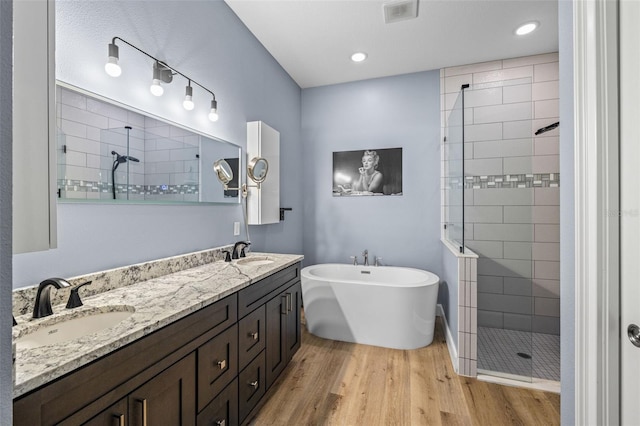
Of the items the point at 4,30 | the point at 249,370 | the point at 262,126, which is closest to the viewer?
the point at 4,30

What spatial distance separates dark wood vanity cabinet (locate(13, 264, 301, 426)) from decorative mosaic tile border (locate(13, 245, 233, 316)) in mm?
491

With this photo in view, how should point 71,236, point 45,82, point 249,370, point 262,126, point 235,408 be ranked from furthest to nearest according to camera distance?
1. point 262,126
2. point 249,370
3. point 235,408
4. point 71,236
5. point 45,82

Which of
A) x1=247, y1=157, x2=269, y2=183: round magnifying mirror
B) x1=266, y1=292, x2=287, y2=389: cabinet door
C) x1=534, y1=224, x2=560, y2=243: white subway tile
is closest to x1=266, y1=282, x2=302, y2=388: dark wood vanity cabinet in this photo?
x1=266, y1=292, x2=287, y2=389: cabinet door

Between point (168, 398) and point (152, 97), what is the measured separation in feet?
4.87

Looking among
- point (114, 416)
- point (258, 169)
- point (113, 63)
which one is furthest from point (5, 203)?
point (258, 169)

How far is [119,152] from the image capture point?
1402 mm

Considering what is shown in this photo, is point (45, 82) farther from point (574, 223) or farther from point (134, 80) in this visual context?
point (574, 223)

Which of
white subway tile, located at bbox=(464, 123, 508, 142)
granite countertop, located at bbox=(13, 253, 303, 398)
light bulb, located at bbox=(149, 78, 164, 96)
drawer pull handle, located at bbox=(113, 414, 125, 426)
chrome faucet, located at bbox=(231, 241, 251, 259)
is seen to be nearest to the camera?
granite countertop, located at bbox=(13, 253, 303, 398)

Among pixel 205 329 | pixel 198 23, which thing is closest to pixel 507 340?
pixel 205 329

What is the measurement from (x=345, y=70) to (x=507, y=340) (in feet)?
10.4

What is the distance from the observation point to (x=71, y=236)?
1194 mm

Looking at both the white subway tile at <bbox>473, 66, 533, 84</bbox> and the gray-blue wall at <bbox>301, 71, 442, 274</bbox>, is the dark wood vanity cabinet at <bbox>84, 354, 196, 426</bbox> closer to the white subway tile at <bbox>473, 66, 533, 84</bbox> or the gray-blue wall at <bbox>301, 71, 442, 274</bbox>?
the gray-blue wall at <bbox>301, 71, 442, 274</bbox>

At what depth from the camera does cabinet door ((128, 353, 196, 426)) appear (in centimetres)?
89

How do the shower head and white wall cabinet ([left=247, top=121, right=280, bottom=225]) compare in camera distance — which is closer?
the shower head
